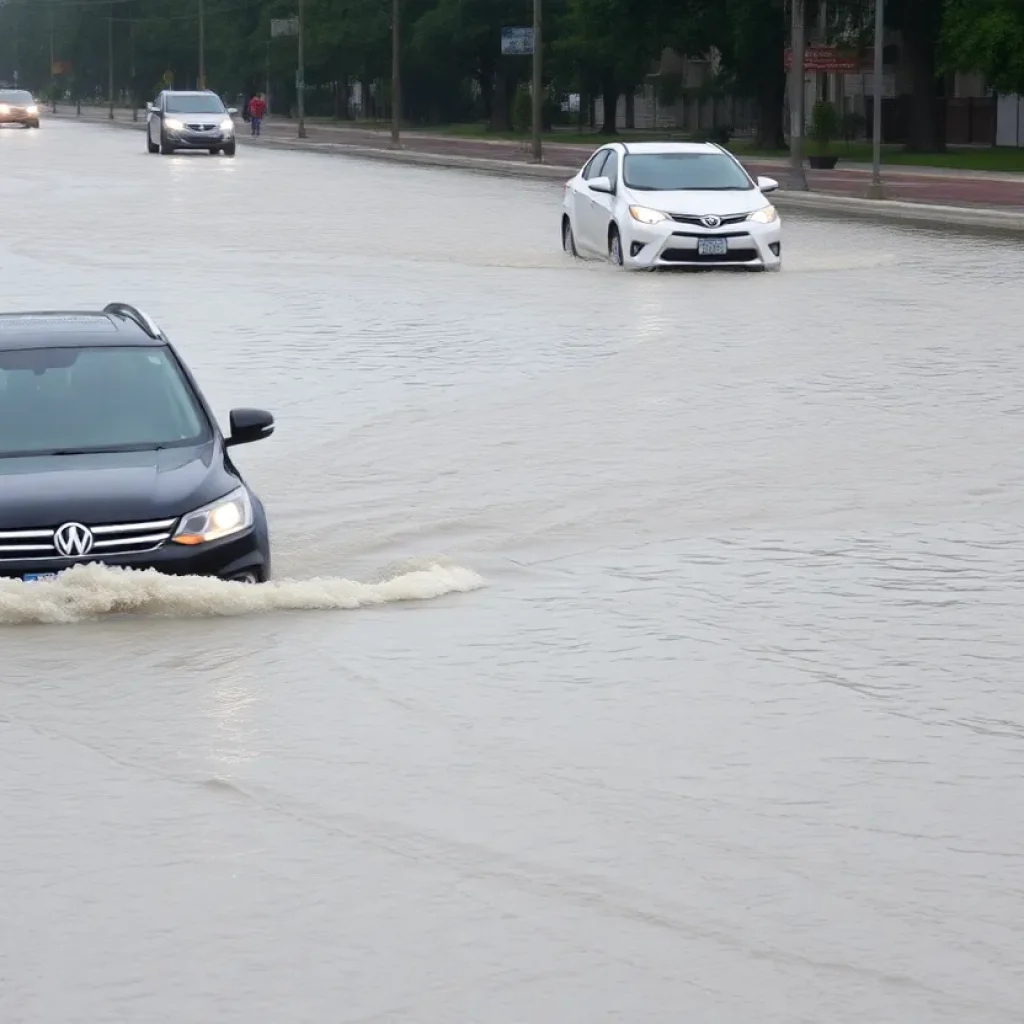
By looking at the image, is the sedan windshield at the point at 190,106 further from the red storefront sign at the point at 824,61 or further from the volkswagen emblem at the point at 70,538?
the volkswagen emblem at the point at 70,538

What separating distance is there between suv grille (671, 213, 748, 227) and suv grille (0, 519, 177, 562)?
20.4 m

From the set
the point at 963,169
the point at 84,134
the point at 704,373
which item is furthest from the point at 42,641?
the point at 84,134

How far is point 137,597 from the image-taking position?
34.3 feet

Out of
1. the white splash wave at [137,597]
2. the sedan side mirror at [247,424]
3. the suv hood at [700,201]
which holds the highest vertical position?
the suv hood at [700,201]

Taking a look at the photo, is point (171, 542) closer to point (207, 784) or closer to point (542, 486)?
point (207, 784)

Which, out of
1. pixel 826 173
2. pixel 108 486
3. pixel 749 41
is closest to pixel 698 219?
pixel 108 486

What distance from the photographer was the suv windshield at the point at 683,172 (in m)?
31.3

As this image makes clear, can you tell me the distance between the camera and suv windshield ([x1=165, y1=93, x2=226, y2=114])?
75562mm

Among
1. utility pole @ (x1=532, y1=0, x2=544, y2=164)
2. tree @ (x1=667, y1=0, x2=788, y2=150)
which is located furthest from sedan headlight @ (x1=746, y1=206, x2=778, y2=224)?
tree @ (x1=667, y1=0, x2=788, y2=150)

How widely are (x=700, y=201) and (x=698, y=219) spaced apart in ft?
1.12

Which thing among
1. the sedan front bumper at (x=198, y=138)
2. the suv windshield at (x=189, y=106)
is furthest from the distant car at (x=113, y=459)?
the suv windshield at (x=189, y=106)

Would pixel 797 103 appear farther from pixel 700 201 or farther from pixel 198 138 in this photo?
pixel 198 138

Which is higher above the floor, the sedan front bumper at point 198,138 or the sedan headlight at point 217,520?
the sedan front bumper at point 198,138

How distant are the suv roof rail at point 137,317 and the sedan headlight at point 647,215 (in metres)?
18.2
